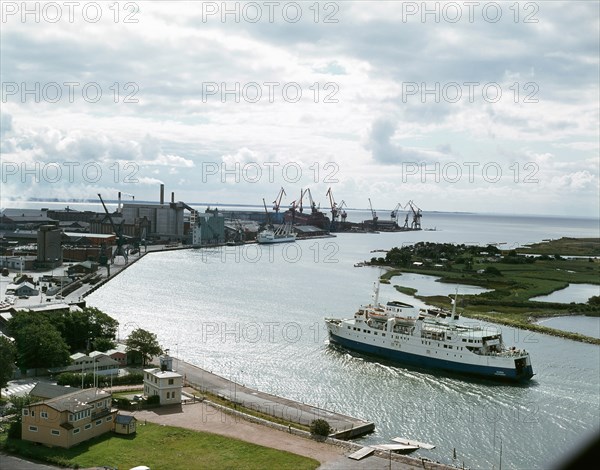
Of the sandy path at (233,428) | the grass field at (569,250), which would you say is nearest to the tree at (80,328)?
the sandy path at (233,428)

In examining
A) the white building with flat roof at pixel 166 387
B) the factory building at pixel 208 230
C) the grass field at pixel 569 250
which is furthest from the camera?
the grass field at pixel 569 250

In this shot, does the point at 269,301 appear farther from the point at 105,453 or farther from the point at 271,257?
the point at 271,257

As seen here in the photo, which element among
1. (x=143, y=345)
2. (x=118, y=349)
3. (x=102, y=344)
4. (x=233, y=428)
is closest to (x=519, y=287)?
(x=143, y=345)

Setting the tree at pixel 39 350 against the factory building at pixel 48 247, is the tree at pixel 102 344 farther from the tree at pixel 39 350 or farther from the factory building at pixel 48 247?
the factory building at pixel 48 247

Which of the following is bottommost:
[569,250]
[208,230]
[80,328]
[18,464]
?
[18,464]

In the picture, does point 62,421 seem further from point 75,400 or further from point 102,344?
point 102,344

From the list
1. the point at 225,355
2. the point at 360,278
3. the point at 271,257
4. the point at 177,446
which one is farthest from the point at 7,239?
the point at 177,446

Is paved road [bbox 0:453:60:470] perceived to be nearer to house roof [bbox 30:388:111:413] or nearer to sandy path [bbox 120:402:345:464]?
house roof [bbox 30:388:111:413]
